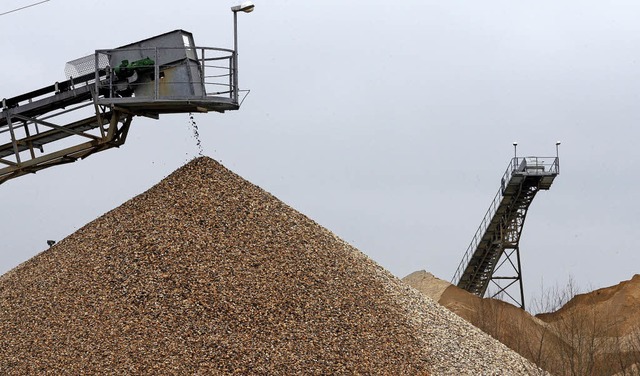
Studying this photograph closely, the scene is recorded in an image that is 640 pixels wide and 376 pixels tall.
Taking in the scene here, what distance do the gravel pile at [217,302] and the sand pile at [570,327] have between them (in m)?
3.46

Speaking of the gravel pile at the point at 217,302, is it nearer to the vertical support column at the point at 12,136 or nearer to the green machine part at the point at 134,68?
the vertical support column at the point at 12,136

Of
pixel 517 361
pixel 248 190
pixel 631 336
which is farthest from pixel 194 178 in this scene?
pixel 631 336

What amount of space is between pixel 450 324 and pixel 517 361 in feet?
5.37

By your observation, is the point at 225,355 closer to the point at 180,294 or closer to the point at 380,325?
the point at 180,294

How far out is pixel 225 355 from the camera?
62.3 feet

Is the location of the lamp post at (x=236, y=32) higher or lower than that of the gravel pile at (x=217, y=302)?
higher

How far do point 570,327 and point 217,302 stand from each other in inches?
555

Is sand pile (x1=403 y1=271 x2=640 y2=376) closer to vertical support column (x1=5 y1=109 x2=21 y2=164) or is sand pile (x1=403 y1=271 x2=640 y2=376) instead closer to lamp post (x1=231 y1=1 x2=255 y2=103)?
lamp post (x1=231 y1=1 x2=255 y2=103)

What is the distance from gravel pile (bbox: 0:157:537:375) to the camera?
63.1 ft

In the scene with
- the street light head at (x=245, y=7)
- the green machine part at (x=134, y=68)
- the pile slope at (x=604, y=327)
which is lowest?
the pile slope at (x=604, y=327)

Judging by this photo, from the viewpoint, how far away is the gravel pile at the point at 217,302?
63.1ft

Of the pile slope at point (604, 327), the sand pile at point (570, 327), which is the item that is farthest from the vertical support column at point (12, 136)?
the pile slope at point (604, 327)

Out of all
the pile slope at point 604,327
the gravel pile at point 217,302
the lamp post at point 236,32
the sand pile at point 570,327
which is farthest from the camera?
the pile slope at point 604,327

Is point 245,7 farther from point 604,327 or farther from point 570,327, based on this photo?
point 604,327
